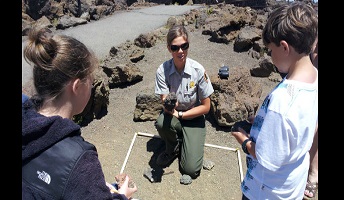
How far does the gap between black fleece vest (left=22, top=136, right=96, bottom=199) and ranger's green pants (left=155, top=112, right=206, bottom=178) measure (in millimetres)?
2173

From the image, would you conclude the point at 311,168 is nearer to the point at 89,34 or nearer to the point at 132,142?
the point at 132,142

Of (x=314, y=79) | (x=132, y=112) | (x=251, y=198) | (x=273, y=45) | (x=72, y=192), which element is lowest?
(x=132, y=112)

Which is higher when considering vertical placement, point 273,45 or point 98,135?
point 273,45

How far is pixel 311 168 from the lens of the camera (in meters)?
2.84

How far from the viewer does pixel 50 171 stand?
123 centimetres

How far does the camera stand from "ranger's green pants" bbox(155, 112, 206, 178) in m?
3.42

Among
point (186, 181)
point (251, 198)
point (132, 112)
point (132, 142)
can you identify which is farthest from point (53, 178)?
point (132, 112)

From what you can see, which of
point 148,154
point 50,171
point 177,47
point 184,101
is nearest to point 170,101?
point 184,101

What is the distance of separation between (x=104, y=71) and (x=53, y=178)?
4.47 metres

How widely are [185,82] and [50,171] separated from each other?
7.53 ft

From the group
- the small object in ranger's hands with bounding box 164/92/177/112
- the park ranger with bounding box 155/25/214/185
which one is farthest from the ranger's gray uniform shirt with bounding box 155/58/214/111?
the small object in ranger's hands with bounding box 164/92/177/112

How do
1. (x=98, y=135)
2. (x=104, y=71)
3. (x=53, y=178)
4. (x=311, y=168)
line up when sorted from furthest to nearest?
(x=104, y=71) → (x=98, y=135) → (x=311, y=168) → (x=53, y=178)

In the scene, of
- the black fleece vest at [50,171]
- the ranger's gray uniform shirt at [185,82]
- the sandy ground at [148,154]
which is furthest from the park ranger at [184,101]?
the black fleece vest at [50,171]

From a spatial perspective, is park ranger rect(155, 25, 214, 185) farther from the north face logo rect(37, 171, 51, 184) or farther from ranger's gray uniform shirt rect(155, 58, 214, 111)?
the north face logo rect(37, 171, 51, 184)
